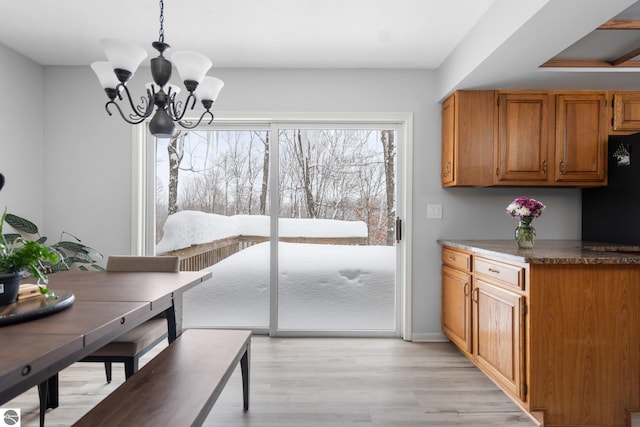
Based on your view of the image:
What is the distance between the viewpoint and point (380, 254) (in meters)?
3.60

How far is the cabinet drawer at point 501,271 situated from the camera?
214 centimetres

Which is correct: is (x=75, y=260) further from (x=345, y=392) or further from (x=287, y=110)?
(x=345, y=392)

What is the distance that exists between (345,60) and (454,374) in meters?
2.61

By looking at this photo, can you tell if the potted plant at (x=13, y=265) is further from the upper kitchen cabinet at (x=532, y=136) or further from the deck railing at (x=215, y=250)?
the upper kitchen cabinet at (x=532, y=136)

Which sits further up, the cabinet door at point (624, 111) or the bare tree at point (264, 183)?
the cabinet door at point (624, 111)

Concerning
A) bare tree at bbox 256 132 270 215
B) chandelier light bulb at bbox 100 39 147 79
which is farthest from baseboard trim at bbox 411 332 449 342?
chandelier light bulb at bbox 100 39 147 79

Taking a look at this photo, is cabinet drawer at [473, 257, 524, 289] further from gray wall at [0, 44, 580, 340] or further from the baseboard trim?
the baseboard trim

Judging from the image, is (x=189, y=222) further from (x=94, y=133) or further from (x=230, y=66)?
(x=230, y=66)

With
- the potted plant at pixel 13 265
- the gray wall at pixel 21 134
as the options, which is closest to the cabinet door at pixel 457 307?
the potted plant at pixel 13 265

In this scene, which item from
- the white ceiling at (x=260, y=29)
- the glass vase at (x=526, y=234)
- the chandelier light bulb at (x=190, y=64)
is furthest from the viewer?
the glass vase at (x=526, y=234)

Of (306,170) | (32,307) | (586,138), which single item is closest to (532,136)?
(586,138)

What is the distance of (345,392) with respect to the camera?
7.97 feet

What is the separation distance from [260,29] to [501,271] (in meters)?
2.29

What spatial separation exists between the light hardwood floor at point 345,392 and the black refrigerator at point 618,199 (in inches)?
59.4
